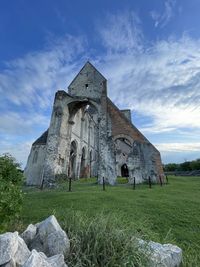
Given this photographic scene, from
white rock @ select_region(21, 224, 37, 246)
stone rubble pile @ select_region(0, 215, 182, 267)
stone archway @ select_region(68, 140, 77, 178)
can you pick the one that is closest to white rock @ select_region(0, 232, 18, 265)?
stone rubble pile @ select_region(0, 215, 182, 267)

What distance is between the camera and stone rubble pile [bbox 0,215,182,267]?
3.81 m

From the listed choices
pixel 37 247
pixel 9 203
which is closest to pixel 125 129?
pixel 9 203

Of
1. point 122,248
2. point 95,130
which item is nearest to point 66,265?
point 122,248

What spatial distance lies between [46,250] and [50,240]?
0.23 m

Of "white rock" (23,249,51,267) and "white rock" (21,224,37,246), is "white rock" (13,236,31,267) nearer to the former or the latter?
"white rock" (23,249,51,267)

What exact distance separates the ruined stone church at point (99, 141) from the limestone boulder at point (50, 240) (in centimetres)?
1706

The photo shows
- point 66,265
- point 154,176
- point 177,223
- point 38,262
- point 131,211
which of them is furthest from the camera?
point 154,176

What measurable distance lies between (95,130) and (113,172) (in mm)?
22636

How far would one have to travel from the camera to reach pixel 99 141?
23.5m

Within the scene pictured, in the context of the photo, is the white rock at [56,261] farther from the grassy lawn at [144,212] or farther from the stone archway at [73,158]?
the stone archway at [73,158]

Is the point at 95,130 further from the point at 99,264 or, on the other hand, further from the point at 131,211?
the point at 99,264

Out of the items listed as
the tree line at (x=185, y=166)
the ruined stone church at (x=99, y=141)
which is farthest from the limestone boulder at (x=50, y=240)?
the tree line at (x=185, y=166)

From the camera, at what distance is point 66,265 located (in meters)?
3.96

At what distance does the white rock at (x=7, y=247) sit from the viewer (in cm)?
381
